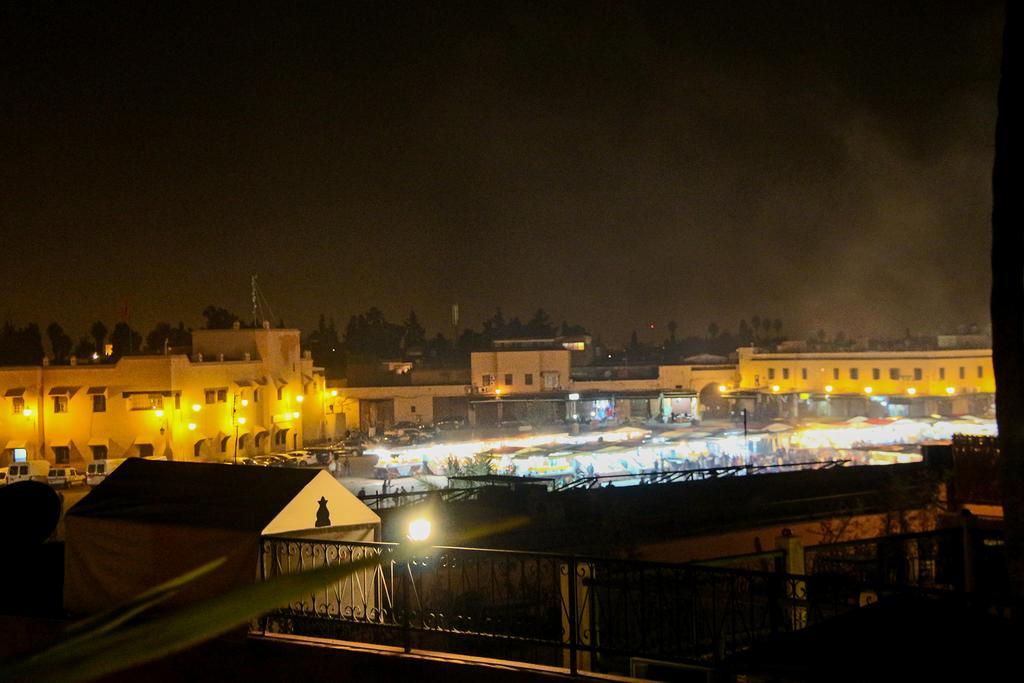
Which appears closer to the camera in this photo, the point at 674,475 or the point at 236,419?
the point at 674,475

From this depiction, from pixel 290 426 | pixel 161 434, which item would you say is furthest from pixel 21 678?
pixel 290 426

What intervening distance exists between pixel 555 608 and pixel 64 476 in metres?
21.2

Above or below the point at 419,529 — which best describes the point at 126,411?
above

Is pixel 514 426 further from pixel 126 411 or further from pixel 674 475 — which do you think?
pixel 674 475

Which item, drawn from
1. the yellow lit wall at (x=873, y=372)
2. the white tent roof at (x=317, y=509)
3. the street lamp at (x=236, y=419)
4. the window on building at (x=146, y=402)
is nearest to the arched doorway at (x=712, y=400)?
the yellow lit wall at (x=873, y=372)

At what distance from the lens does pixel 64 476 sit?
959 inches

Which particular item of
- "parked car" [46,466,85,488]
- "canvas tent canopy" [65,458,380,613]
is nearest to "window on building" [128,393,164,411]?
"parked car" [46,466,85,488]

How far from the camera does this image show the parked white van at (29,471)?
73.5 feet

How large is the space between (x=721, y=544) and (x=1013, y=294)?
285 inches

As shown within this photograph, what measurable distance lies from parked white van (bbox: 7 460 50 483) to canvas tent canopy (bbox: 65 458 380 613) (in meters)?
17.2

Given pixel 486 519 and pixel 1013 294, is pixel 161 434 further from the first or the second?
pixel 1013 294

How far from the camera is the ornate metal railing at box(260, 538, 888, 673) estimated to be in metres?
4.89

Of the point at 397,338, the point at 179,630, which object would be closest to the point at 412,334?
the point at 397,338

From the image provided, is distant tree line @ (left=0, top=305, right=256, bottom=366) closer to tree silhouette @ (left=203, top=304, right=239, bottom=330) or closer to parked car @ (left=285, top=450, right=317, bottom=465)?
tree silhouette @ (left=203, top=304, right=239, bottom=330)
